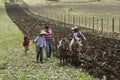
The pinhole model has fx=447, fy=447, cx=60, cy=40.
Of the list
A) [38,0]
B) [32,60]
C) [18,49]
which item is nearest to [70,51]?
[32,60]

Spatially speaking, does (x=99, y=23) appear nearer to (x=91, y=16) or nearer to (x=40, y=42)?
(x=91, y=16)

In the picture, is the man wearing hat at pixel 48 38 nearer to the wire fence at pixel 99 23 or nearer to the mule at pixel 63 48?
the mule at pixel 63 48

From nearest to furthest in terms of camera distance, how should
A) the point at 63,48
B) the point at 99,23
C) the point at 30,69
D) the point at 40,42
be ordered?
the point at 30,69
the point at 63,48
the point at 40,42
the point at 99,23

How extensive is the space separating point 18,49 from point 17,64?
7.23m

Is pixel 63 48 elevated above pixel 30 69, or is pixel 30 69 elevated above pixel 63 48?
pixel 63 48

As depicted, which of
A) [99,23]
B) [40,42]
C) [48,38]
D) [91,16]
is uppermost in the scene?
[40,42]

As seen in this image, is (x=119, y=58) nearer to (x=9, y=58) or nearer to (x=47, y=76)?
(x=47, y=76)

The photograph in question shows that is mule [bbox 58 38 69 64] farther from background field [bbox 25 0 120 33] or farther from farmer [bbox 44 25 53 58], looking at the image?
background field [bbox 25 0 120 33]

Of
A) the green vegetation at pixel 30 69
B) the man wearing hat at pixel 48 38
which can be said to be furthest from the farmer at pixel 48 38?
the green vegetation at pixel 30 69

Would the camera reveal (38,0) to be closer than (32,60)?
No

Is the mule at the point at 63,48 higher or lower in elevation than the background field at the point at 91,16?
higher

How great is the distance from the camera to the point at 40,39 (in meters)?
23.8

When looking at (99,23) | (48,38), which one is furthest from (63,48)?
(99,23)

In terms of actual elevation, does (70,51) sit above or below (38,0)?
above
